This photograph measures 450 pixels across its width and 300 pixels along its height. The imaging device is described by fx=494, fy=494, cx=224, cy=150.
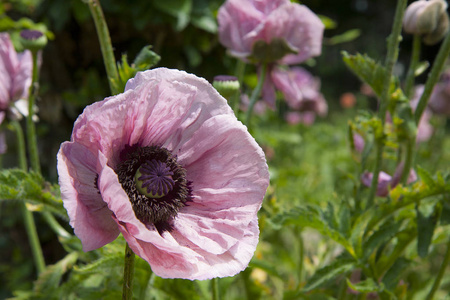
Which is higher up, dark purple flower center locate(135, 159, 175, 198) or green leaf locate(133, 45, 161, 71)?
green leaf locate(133, 45, 161, 71)

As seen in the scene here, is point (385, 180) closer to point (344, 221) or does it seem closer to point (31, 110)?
point (344, 221)

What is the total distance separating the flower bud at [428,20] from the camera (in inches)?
43.8

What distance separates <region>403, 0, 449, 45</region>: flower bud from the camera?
3.65 feet

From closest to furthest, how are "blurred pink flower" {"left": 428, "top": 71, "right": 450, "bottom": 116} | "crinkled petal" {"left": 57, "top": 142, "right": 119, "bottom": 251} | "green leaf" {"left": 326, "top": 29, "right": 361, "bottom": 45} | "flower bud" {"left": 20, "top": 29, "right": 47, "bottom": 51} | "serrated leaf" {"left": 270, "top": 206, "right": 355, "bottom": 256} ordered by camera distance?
"crinkled petal" {"left": 57, "top": 142, "right": 119, "bottom": 251}
"serrated leaf" {"left": 270, "top": 206, "right": 355, "bottom": 256}
"flower bud" {"left": 20, "top": 29, "right": 47, "bottom": 51}
"green leaf" {"left": 326, "top": 29, "right": 361, "bottom": 45}
"blurred pink flower" {"left": 428, "top": 71, "right": 450, "bottom": 116}

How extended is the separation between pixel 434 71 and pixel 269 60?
0.41 m

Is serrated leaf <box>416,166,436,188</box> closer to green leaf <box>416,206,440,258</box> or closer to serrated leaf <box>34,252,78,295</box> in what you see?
green leaf <box>416,206,440,258</box>

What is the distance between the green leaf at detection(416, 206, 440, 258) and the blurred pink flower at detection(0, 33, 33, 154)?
0.94 metres

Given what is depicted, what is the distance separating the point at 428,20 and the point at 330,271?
0.60 metres

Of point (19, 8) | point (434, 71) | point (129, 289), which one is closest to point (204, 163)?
point (129, 289)

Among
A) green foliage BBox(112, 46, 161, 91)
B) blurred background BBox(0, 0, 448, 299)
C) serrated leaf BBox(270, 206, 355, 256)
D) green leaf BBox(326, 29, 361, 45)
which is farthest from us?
blurred background BBox(0, 0, 448, 299)

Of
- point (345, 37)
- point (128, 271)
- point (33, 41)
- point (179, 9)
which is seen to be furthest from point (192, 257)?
point (179, 9)

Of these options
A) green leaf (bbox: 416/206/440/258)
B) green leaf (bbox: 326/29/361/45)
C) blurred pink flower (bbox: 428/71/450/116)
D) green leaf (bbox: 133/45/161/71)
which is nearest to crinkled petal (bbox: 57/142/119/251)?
green leaf (bbox: 133/45/161/71)

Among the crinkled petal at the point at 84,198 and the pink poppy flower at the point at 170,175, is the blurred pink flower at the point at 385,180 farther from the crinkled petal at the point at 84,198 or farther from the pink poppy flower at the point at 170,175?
the crinkled petal at the point at 84,198

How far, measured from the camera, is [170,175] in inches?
29.4
